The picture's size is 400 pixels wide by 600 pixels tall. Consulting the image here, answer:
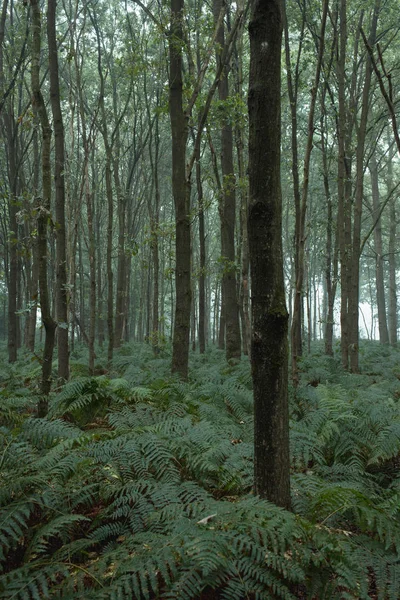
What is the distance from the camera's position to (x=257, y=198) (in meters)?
2.63

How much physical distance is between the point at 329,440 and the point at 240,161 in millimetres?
7022

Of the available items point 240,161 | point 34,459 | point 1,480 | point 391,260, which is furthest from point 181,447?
point 391,260

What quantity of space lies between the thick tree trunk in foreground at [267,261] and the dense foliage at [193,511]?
35 centimetres

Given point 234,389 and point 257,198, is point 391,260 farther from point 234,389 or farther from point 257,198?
point 257,198

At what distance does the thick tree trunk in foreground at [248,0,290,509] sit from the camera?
2596 mm

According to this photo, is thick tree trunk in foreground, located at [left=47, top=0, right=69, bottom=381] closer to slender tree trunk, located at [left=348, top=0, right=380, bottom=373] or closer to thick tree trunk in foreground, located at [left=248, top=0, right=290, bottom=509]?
thick tree trunk in foreground, located at [left=248, top=0, right=290, bottom=509]

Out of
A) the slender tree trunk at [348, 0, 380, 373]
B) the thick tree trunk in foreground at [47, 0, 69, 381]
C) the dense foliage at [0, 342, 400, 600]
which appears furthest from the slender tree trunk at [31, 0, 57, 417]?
the slender tree trunk at [348, 0, 380, 373]

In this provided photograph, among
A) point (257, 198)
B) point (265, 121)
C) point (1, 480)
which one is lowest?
point (1, 480)

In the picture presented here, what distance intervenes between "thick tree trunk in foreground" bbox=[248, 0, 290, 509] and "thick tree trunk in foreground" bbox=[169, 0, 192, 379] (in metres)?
4.35

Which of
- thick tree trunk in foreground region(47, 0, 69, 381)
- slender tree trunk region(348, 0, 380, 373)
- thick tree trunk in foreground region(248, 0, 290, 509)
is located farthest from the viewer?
slender tree trunk region(348, 0, 380, 373)

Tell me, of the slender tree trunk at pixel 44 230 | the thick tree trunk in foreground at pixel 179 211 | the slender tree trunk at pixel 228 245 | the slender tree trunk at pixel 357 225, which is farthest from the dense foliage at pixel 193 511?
the slender tree trunk at pixel 228 245

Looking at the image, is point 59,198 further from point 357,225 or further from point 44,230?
point 357,225

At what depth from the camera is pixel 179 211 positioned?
6984 mm

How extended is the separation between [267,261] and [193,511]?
1524 mm
